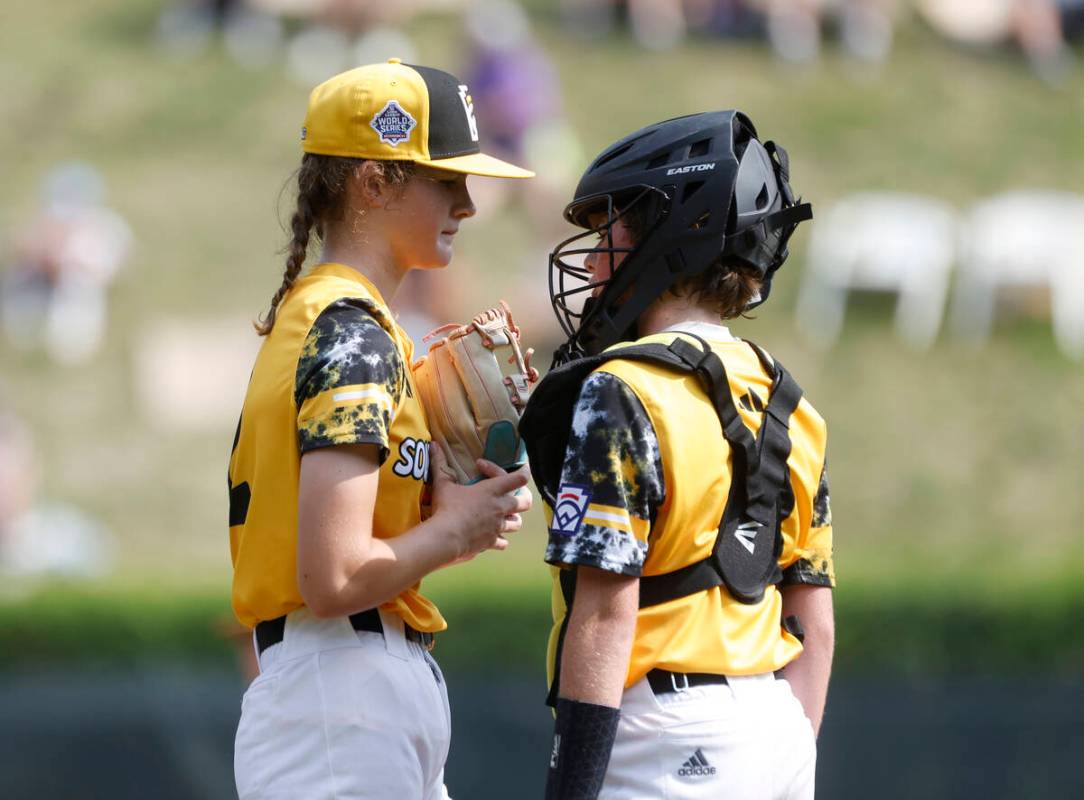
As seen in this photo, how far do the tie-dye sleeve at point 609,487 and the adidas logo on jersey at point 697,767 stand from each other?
1.12 ft

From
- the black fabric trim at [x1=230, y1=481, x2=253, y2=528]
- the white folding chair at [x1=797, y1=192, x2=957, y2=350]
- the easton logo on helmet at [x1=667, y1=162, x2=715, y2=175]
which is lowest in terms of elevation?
the white folding chair at [x1=797, y1=192, x2=957, y2=350]

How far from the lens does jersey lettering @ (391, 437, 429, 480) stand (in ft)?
8.95

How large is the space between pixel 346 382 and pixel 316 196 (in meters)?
0.51

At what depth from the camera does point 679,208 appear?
8.91 ft

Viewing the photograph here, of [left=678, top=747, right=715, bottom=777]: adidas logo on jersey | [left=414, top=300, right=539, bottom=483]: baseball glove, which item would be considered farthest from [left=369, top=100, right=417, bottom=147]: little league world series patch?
[left=678, top=747, right=715, bottom=777]: adidas logo on jersey

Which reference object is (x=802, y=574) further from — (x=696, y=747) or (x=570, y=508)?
(x=570, y=508)

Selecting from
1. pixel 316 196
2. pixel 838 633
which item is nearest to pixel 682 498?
pixel 316 196

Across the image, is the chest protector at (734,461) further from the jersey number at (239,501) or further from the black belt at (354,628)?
the jersey number at (239,501)

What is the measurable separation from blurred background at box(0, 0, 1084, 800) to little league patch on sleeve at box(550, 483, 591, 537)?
191 inches

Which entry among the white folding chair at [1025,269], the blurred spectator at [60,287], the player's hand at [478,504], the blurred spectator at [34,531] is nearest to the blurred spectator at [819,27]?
the white folding chair at [1025,269]

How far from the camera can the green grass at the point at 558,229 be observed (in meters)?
12.9

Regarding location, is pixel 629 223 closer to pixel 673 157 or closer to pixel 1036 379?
pixel 673 157

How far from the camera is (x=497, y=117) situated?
1447 cm

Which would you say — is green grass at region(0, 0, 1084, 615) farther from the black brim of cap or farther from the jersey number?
the black brim of cap
